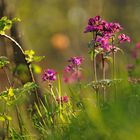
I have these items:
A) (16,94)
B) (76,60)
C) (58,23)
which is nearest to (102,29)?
(76,60)

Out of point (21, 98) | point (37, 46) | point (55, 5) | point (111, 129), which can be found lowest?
point (111, 129)

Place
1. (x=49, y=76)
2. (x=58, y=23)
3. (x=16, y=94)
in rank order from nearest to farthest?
(x=16, y=94)
(x=49, y=76)
(x=58, y=23)

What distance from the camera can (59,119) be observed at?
4082 mm

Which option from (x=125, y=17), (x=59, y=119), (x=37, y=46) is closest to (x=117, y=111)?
(x=59, y=119)

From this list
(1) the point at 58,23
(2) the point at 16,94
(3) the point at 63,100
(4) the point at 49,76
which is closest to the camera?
(2) the point at 16,94

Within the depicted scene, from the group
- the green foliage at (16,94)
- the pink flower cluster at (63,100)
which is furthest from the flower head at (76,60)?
the green foliage at (16,94)

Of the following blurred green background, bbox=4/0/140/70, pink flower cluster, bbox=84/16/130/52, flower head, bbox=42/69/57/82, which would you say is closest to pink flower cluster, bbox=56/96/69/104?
flower head, bbox=42/69/57/82

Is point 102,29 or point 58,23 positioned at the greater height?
point 58,23

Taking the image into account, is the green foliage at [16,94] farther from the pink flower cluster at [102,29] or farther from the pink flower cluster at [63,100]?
the pink flower cluster at [102,29]

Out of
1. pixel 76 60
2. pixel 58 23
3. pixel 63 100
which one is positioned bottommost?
pixel 63 100

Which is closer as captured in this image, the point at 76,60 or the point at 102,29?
the point at 102,29

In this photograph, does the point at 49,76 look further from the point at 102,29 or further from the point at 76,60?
the point at 102,29

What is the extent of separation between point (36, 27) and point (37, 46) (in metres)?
1.21

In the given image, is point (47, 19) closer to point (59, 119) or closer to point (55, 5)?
point (55, 5)
